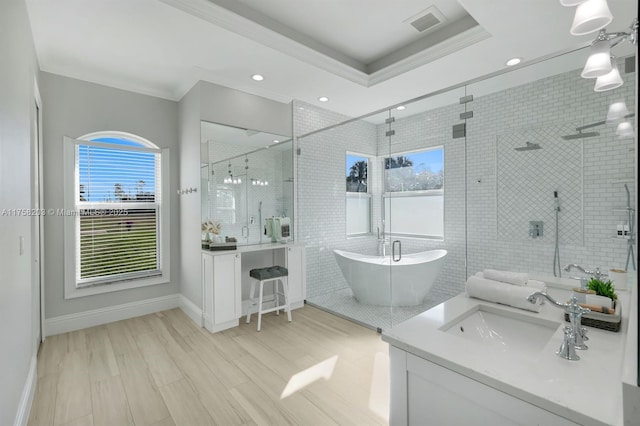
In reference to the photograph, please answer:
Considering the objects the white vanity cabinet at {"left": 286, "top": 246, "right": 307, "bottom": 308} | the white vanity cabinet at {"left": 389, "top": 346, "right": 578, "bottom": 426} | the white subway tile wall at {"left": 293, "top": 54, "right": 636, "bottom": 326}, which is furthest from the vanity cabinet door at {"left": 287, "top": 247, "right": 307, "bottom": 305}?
the white vanity cabinet at {"left": 389, "top": 346, "right": 578, "bottom": 426}

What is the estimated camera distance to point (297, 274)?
4.07 metres

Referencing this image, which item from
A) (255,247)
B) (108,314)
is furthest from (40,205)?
(255,247)

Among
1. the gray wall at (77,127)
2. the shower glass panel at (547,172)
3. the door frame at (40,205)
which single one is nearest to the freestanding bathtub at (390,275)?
the shower glass panel at (547,172)

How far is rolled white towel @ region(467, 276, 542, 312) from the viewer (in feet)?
4.84

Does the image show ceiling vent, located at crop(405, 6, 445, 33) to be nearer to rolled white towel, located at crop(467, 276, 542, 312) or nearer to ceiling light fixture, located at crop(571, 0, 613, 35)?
ceiling light fixture, located at crop(571, 0, 613, 35)

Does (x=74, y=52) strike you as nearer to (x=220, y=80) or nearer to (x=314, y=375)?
(x=220, y=80)

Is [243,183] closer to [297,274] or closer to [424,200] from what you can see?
[297,274]

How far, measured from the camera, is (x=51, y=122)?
316 centimetres

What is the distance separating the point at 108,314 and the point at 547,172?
4.65 meters

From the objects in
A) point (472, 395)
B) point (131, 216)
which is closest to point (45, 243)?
point (131, 216)

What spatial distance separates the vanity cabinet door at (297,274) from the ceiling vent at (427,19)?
Result: 9.42ft

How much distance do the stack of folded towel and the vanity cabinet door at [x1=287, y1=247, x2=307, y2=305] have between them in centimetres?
263

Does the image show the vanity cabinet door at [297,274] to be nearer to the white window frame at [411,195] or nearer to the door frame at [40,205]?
the white window frame at [411,195]

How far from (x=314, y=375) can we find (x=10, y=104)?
2.64 m
